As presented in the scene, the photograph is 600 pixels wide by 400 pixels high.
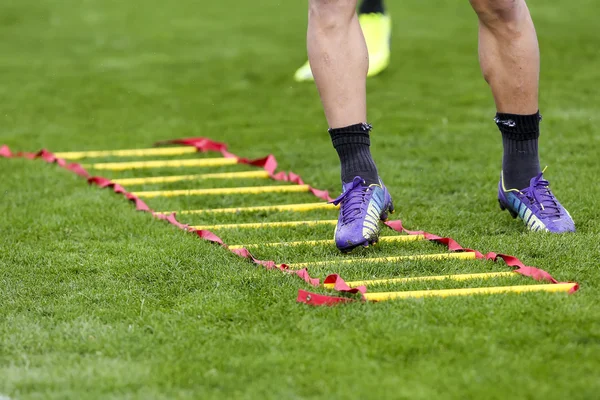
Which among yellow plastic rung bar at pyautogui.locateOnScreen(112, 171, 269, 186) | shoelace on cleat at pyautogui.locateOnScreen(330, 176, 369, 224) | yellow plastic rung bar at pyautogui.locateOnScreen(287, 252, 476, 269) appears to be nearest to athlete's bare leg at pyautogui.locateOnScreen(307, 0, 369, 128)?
shoelace on cleat at pyautogui.locateOnScreen(330, 176, 369, 224)

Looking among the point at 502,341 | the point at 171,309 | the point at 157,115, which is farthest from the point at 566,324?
the point at 157,115

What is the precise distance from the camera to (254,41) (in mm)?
9086

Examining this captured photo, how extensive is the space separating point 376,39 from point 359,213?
14.4ft

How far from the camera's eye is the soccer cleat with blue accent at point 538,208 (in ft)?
11.1

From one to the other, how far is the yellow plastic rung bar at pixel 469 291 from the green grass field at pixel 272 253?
6cm

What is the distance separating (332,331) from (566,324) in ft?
1.96

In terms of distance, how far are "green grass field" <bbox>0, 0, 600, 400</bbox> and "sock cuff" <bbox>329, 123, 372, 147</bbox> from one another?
385 mm

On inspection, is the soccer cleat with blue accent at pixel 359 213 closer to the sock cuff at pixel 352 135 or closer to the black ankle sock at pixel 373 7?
the sock cuff at pixel 352 135

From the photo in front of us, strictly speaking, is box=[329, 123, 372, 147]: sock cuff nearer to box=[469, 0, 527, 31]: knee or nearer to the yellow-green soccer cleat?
box=[469, 0, 527, 31]: knee

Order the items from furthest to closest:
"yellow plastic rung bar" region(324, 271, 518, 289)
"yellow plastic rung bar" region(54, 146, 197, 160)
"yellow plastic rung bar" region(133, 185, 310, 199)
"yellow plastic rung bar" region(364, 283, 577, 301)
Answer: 1. "yellow plastic rung bar" region(54, 146, 197, 160)
2. "yellow plastic rung bar" region(133, 185, 310, 199)
3. "yellow plastic rung bar" region(324, 271, 518, 289)
4. "yellow plastic rung bar" region(364, 283, 577, 301)

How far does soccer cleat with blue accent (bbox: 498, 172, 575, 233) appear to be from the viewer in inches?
133

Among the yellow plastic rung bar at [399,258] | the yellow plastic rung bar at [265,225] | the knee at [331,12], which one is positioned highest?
the knee at [331,12]

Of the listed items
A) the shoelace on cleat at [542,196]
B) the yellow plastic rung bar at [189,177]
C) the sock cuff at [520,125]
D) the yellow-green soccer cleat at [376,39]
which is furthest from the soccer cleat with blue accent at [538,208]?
the yellow-green soccer cleat at [376,39]

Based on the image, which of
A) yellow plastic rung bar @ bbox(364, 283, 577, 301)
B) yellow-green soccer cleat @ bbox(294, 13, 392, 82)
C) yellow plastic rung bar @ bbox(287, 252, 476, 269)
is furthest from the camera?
yellow-green soccer cleat @ bbox(294, 13, 392, 82)
